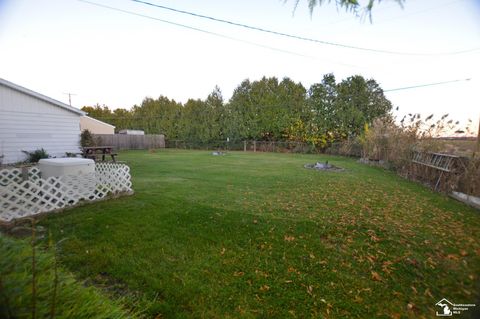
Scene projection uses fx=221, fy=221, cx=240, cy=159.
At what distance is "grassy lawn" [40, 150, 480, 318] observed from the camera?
7.29 ft

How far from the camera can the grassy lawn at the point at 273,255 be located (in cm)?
222

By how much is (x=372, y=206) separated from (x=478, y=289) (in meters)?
2.78

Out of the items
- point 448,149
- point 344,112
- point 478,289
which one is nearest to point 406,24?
point 478,289

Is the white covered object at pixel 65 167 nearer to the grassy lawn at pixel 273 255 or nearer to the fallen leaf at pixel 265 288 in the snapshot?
the grassy lawn at pixel 273 255

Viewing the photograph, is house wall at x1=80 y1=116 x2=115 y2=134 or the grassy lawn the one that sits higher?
house wall at x1=80 y1=116 x2=115 y2=134

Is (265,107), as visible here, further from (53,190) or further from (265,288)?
(265,288)

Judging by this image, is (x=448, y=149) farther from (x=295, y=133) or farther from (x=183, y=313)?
(x=295, y=133)

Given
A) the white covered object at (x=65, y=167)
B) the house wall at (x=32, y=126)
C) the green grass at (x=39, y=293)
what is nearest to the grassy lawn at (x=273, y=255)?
the green grass at (x=39, y=293)

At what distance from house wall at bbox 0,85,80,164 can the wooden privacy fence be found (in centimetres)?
1196

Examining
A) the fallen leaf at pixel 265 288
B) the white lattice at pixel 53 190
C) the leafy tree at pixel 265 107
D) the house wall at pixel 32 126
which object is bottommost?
the fallen leaf at pixel 265 288

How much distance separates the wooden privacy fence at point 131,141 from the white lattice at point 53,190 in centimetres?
2002

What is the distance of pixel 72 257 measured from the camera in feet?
9.29

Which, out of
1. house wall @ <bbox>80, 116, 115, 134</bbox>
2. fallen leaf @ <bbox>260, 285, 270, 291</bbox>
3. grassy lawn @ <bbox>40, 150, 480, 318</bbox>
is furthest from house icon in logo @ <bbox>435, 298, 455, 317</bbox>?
house wall @ <bbox>80, 116, 115, 134</bbox>

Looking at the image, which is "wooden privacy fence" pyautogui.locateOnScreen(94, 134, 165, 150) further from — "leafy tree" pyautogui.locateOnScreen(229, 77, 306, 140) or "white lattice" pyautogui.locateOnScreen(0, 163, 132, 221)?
"white lattice" pyautogui.locateOnScreen(0, 163, 132, 221)
